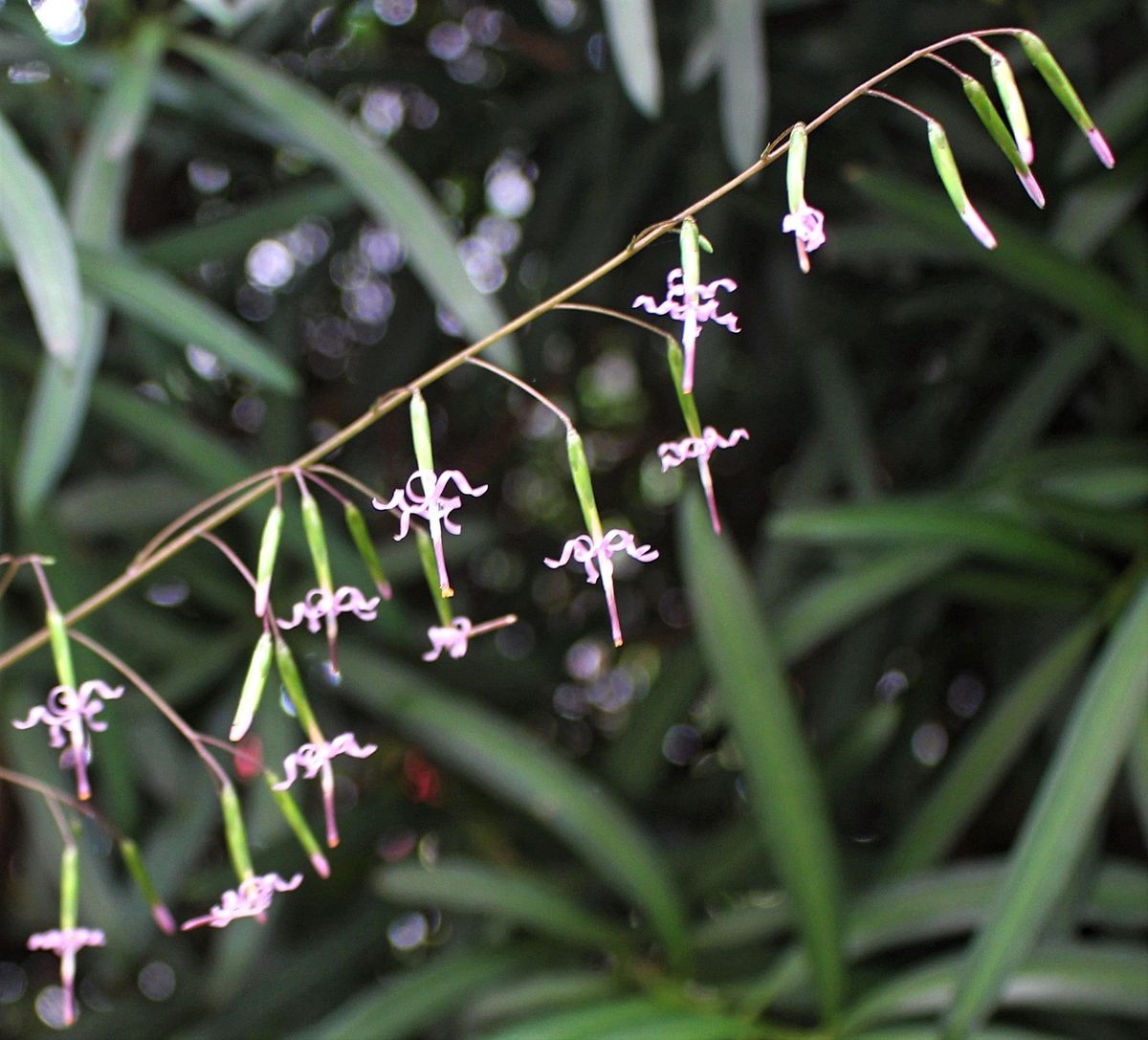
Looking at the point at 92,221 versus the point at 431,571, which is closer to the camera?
the point at 431,571

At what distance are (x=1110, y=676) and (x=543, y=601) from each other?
0.67 metres

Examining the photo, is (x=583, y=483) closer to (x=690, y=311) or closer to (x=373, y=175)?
(x=690, y=311)

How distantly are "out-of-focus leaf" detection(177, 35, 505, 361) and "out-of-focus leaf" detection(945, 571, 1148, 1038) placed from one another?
278mm

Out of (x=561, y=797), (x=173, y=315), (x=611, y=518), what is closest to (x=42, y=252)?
(x=173, y=315)

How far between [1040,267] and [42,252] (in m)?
0.44

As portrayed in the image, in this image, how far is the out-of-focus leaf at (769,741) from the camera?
579 millimetres

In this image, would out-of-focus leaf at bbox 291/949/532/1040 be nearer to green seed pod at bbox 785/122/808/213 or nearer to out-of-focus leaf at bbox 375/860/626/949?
out-of-focus leaf at bbox 375/860/626/949

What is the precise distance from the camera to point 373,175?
1.78ft

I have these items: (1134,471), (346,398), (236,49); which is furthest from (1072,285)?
(346,398)

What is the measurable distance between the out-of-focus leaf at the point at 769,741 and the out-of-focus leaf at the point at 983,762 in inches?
2.2

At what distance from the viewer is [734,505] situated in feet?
3.52

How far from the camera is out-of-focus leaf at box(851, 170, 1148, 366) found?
58 cm

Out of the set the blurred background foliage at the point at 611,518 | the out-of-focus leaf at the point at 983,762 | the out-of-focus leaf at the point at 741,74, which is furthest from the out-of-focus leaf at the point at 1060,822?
the out-of-focus leaf at the point at 741,74

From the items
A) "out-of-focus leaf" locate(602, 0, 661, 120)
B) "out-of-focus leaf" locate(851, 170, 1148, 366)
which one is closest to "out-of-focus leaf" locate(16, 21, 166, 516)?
"out-of-focus leaf" locate(602, 0, 661, 120)
